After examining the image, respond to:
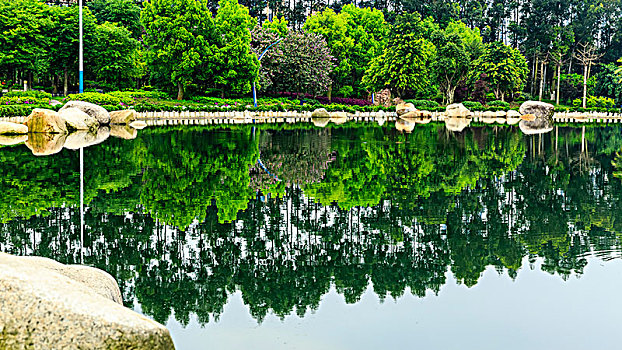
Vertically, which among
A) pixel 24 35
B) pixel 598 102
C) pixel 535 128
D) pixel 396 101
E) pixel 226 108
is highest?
pixel 24 35

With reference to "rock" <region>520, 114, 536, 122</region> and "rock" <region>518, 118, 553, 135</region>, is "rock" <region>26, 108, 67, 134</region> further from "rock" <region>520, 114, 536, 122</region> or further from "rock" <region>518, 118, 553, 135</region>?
"rock" <region>520, 114, 536, 122</region>

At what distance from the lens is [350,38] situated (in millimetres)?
61750

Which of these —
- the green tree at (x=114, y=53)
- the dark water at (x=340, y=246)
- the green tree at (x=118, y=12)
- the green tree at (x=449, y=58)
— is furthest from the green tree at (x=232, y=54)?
the dark water at (x=340, y=246)

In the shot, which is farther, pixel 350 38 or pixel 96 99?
pixel 350 38

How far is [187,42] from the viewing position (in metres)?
45.6

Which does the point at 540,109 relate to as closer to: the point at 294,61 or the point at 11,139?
the point at 294,61

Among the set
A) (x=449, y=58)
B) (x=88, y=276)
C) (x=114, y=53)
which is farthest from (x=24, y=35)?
(x=88, y=276)

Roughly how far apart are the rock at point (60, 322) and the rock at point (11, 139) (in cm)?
1774

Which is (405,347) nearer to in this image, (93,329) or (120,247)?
(93,329)

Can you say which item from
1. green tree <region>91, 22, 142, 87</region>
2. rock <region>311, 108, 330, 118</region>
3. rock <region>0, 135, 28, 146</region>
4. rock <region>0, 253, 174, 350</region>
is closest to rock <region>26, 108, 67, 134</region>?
rock <region>0, 135, 28, 146</region>

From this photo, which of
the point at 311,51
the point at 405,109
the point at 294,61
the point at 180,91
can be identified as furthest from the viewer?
the point at 311,51

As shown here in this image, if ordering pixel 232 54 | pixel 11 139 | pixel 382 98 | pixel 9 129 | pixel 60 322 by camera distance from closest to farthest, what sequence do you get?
pixel 60 322, pixel 11 139, pixel 9 129, pixel 232 54, pixel 382 98

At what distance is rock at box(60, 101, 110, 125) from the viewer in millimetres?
29962

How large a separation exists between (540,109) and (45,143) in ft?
125
